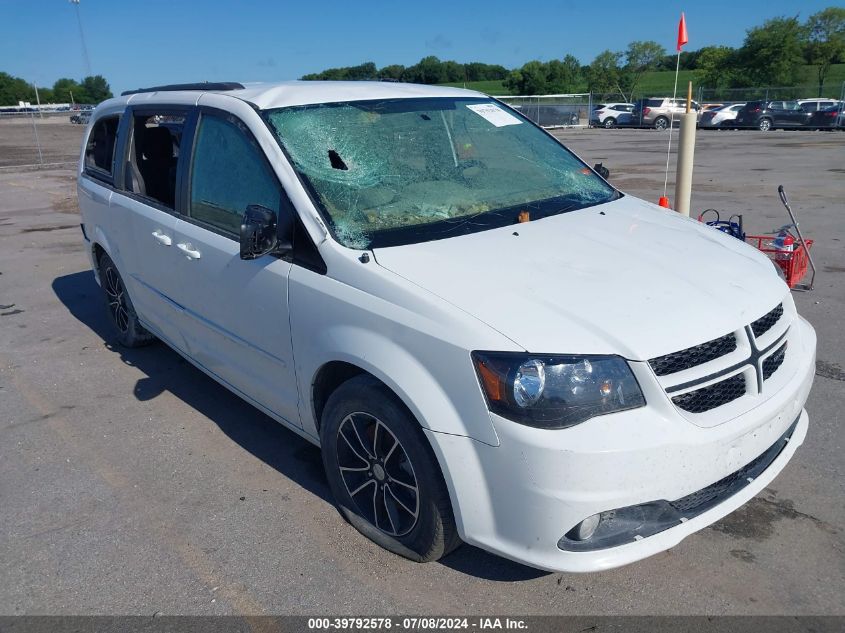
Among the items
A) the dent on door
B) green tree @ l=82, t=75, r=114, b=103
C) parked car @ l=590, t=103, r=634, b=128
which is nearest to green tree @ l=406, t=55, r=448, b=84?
the dent on door

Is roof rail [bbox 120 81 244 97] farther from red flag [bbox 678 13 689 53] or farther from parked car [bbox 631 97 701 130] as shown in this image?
parked car [bbox 631 97 701 130]

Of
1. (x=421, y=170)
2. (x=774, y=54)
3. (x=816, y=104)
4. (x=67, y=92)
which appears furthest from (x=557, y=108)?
(x=67, y=92)

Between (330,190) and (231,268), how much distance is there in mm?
683

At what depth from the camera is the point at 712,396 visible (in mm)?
2561

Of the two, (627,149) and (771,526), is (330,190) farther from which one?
(627,149)

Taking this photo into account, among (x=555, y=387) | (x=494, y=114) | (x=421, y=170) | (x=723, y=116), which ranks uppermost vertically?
(x=494, y=114)

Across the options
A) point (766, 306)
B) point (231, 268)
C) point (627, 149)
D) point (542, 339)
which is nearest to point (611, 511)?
point (542, 339)

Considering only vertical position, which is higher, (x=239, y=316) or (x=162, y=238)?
(x=162, y=238)

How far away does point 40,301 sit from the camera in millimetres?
7250

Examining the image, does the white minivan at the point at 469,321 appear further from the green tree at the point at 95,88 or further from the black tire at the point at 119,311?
the green tree at the point at 95,88

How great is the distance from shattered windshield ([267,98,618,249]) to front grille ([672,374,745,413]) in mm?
1224

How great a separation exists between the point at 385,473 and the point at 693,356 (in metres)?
1.30

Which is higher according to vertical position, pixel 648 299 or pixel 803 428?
pixel 648 299

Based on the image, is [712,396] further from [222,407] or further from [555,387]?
[222,407]
